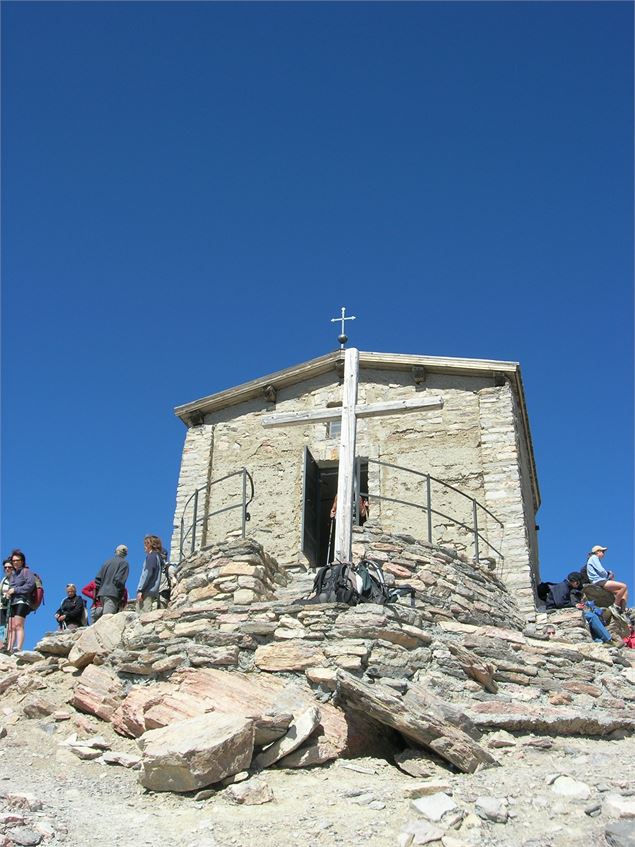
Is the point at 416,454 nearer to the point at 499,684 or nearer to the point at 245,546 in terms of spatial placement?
the point at 245,546

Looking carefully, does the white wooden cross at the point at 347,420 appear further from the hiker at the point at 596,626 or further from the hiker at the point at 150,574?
the hiker at the point at 596,626

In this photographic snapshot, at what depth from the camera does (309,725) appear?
7207 mm

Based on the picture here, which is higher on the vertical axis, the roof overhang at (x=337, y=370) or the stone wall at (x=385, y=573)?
the roof overhang at (x=337, y=370)

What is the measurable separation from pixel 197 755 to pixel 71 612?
20.6 ft

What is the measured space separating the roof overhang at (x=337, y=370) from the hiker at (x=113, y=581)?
614cm

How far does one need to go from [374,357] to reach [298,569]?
17.7 feet

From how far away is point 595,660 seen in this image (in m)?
9.59

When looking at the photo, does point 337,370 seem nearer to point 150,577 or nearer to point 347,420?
point 347,420

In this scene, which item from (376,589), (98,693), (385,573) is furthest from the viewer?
(385,573)

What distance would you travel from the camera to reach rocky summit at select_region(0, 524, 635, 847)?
596cm

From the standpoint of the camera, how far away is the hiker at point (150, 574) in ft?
37.2

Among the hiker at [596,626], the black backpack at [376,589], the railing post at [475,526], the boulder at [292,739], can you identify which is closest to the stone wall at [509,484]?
the railing post at [475,526]

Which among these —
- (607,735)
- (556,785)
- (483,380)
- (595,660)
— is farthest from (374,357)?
(556,785)

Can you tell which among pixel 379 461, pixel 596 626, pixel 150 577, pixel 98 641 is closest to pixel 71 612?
pixel 150 577
